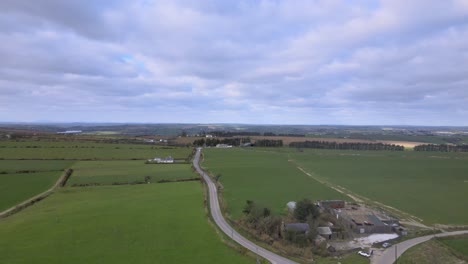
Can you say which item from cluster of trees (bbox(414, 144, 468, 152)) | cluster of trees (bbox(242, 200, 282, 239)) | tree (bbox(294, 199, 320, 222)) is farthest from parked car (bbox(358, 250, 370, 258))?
cluster of trees (bbox(414, 144, 468, 152))

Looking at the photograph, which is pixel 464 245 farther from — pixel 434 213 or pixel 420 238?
pixel 434 213

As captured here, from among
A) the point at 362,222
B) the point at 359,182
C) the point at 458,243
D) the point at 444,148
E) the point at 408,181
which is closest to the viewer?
the point at 458,243

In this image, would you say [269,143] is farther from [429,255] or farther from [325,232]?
[429,255]

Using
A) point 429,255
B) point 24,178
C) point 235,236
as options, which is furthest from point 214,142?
point 429,255

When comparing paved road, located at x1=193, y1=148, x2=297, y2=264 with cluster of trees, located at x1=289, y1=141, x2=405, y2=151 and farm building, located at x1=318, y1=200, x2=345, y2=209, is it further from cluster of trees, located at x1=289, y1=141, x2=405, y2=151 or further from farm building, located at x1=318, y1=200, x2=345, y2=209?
cluster of trees, located at x1=289, y1=141, x2=405, y2=151

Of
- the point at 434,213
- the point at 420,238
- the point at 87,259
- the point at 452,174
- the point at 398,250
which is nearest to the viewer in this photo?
the point at 87,259

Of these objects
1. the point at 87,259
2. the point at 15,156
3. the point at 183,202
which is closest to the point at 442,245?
the point at 183,202
